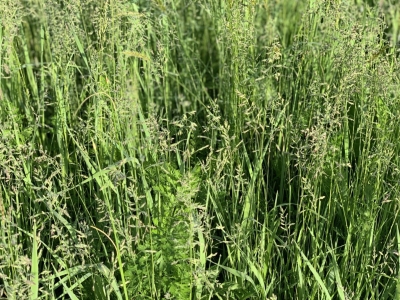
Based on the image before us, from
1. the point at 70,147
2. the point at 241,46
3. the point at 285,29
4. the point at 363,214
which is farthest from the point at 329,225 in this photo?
the point at 285,29

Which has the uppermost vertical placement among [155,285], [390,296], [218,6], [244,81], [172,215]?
[218,6]

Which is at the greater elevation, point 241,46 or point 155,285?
point 241,46

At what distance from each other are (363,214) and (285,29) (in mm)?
1245

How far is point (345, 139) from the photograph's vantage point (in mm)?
1914

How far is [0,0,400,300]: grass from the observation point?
149 cm

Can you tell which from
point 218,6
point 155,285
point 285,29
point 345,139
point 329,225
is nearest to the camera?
point 155,285

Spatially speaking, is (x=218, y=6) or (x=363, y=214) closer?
(x=363, y=214)

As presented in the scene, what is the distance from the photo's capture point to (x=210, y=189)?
1.75 meters

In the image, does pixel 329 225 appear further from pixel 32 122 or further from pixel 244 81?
pixel 32 122

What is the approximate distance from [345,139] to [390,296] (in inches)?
21.4

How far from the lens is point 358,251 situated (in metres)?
1.62

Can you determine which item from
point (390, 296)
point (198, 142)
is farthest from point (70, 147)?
point (390, 296)

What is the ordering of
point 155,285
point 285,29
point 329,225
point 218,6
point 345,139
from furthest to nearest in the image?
A: 1. point 285,29
2. point 218,6
3. point 345,139
4. point 329,225
5. point 155,285

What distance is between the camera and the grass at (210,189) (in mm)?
1485
